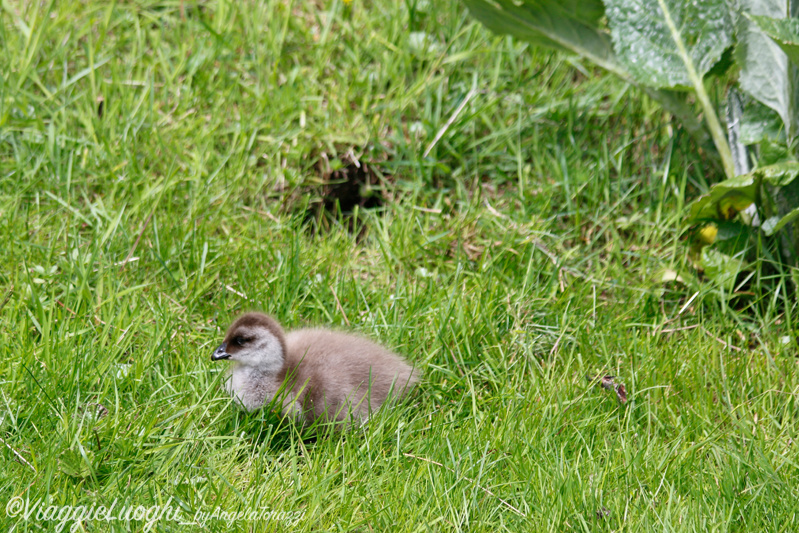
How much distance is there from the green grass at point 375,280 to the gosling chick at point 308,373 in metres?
0.11

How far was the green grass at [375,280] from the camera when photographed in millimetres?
3035

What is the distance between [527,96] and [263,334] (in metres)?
2.66

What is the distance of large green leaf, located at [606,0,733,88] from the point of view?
4320 millimetres

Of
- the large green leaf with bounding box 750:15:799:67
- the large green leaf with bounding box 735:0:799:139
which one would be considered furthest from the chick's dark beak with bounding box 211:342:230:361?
the large green leaf with bounding box 735:0:799:139

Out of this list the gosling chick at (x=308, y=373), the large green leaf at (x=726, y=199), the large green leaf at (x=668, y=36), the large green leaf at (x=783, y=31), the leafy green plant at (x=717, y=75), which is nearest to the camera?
the gosling chick at (x=308, y=373)

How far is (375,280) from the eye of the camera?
171 inches

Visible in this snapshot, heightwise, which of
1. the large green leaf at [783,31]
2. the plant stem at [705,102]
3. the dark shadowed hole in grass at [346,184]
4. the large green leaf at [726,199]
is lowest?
the dark shadowed hole in grass at [346,184]

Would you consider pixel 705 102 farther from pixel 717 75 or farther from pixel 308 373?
pixel 308 373

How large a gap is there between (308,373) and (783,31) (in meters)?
2.66

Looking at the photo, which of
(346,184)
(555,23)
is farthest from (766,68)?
(346,184)

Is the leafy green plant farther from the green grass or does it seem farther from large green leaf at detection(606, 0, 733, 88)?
the green grass

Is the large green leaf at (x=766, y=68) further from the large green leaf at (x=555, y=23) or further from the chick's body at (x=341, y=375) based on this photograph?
the chick's body at (x=341, y=375)

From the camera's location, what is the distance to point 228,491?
9.87 ft

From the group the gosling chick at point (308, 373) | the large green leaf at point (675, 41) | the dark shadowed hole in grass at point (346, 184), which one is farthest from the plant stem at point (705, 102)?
the gosling chick at point (308, 373)
